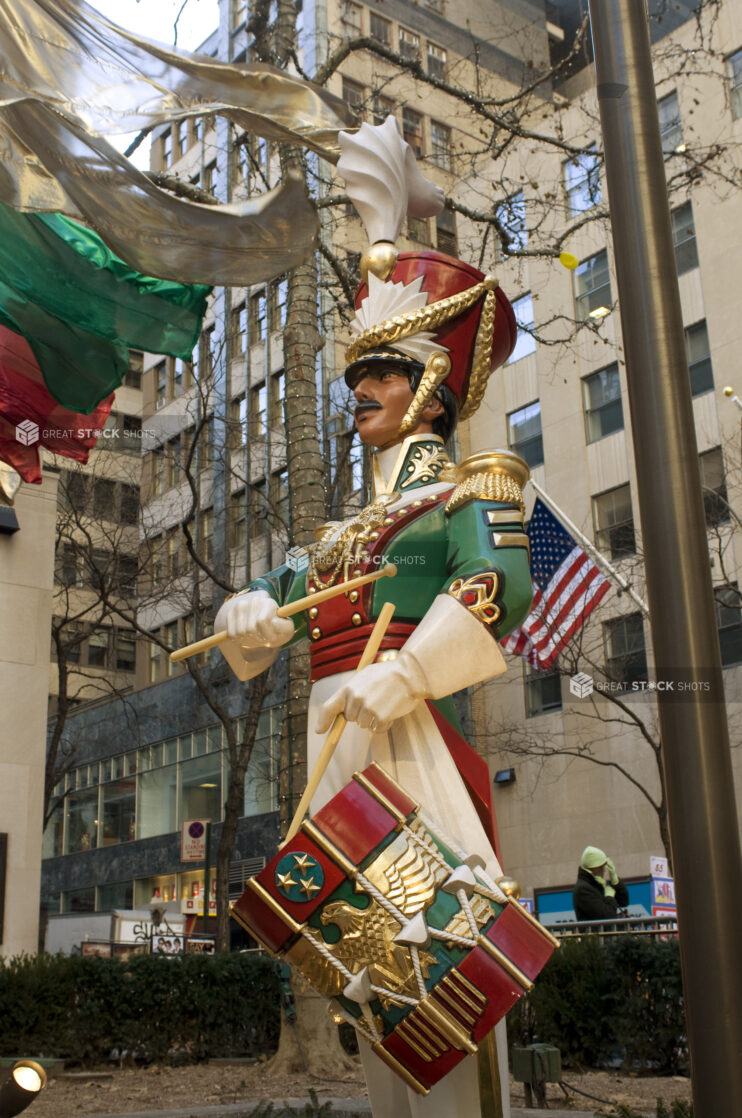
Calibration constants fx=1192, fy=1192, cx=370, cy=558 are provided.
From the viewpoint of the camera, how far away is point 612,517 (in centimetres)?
2452

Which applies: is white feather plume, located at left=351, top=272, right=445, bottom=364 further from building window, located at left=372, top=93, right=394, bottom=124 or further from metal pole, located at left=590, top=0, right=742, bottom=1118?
building window, located at left=372, top=93, right=394, bottom=124

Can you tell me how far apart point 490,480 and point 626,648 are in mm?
16772

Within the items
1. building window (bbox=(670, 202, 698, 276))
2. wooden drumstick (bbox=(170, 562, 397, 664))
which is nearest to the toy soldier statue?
wooden drumstick (bbox=(170, 562, 397, 664))

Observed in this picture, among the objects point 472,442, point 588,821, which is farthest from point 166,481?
point 588,821

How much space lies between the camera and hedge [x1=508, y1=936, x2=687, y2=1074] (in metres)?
8.38

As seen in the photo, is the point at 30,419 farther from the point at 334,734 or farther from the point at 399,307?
the point at 334,734

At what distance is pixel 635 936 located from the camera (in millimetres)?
8977

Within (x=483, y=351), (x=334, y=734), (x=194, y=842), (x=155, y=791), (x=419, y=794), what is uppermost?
(x=155, y=791)

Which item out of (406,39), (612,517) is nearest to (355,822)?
(406,39)

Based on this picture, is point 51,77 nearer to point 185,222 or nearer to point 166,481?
point 185,222

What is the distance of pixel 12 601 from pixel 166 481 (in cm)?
1497

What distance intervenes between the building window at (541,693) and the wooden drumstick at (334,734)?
2135cm

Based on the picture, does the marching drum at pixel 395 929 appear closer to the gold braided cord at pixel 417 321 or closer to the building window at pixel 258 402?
the gold braided cord at pixel 417 321

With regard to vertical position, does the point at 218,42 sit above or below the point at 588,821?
above
